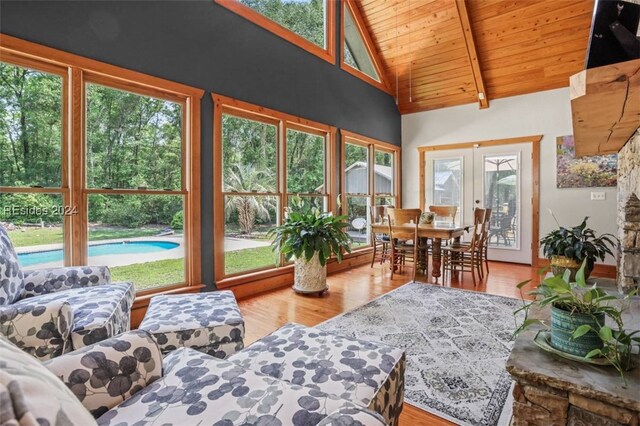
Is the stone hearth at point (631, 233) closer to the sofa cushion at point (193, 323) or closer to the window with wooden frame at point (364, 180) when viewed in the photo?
the sofa cushion at point (193, 323)

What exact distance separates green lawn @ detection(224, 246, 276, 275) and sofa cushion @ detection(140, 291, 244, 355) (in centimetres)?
161

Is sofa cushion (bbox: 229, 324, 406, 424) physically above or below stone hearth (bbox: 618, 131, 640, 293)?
below

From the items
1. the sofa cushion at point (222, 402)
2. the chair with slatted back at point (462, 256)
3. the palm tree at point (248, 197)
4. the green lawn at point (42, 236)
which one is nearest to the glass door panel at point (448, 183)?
the chair with slatted back at point (462, 256)

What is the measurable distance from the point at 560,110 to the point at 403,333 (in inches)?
189

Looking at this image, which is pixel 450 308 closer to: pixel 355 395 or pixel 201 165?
pixel 355 395

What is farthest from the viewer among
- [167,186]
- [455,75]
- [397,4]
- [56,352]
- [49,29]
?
[455,75]

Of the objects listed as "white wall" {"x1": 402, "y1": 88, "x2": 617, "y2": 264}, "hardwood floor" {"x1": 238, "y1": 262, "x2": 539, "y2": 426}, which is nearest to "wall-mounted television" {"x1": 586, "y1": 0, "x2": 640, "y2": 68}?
"hardwood floor" {"x1": 238, "y1": 262, "x2": 539, "y2": 426}

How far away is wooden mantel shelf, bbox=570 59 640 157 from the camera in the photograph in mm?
1194

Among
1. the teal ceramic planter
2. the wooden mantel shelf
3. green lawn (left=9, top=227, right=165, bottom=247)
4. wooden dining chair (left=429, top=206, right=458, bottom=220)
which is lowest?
the teal ceramic planter

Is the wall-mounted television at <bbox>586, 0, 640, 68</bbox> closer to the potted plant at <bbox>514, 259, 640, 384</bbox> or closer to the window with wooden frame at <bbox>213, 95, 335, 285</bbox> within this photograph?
the potted plant at <bbox>514, 259, 640, 384</bbox>

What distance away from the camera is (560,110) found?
5129 mm

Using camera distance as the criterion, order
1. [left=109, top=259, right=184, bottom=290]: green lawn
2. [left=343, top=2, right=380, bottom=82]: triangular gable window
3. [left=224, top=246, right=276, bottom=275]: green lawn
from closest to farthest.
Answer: [left=109, top=259, right=184, bottom=290]: green lawn, [left=224, top=246, right=276, bottom=275]: green lawn, [left=343, top=2, right=380, bottom=82]: triangular gable window

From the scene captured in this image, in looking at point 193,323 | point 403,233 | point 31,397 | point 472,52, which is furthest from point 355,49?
point 31,397

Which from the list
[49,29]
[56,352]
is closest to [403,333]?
[56,352]
